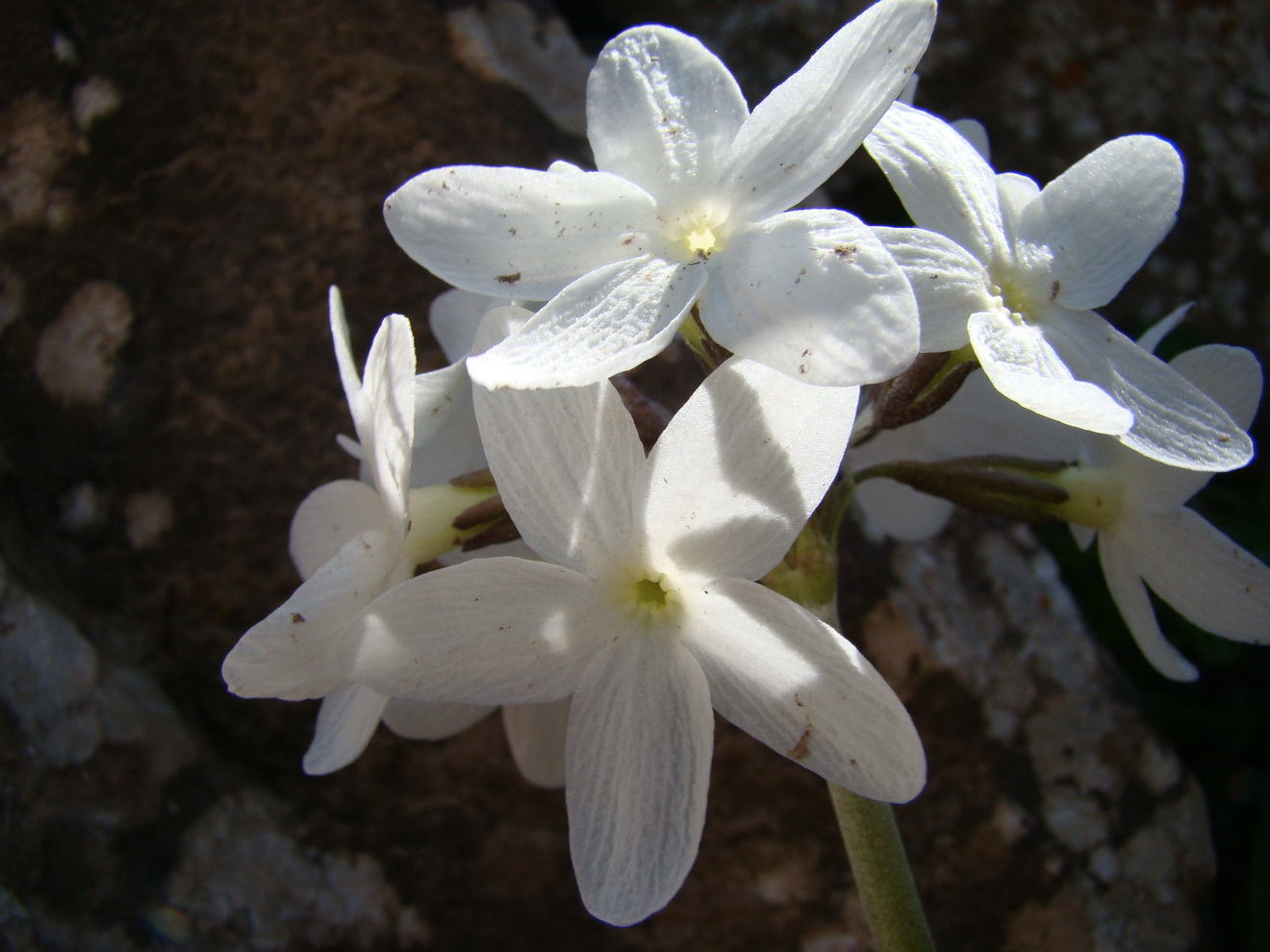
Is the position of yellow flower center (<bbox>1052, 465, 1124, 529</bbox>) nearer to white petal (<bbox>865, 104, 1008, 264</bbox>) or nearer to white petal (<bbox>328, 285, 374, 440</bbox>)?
white petal (<bbox>865, 104, 1008, 264</bbox>)

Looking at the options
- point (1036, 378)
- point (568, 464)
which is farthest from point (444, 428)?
point (1036, 378)

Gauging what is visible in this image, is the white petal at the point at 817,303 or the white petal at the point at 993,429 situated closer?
the white petal at the point at 817,303

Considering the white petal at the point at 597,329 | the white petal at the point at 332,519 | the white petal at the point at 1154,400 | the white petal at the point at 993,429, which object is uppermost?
the white petal at the point at 597,329

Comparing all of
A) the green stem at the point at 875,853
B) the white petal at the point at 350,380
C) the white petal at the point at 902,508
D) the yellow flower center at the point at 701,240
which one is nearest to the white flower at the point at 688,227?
the yellow flower center at the point at 701,240

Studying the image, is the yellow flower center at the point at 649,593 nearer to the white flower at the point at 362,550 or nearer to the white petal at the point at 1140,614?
the white flower at the point at 362,550

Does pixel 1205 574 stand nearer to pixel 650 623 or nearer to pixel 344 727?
pixel 650 623

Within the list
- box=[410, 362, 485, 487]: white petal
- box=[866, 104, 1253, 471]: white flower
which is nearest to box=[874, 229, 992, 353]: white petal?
box=[866, 104, 1253, 471]: white flower
